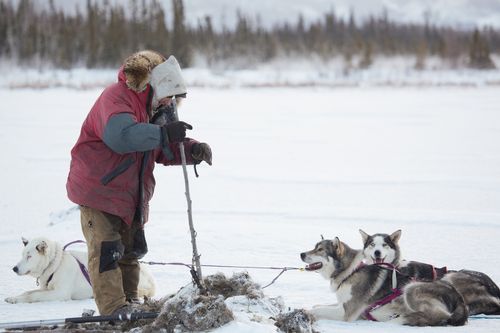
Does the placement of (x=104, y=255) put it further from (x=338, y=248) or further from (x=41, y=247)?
(x=338, y=248)

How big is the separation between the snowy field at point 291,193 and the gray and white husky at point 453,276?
0.86 ft

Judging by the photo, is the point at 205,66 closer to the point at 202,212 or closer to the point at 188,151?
the point at 202,212

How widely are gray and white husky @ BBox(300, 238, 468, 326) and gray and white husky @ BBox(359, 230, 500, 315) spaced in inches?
5.2

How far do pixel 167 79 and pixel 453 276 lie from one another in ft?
7.53

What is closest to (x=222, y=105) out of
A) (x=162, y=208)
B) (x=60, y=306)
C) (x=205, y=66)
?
(x=162, y=208)

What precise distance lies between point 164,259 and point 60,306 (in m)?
1.42

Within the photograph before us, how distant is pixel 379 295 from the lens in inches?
164

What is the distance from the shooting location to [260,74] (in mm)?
43656

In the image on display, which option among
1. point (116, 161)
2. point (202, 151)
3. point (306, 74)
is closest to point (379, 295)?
point (202, 151)

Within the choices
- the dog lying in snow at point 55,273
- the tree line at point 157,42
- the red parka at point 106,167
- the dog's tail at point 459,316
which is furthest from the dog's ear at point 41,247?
the tree line at point 157,42

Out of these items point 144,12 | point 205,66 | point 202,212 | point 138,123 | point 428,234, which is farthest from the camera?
point 144,12

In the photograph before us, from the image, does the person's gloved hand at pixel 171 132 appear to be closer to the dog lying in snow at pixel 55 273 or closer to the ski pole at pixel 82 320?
the ski pole at pixel 82 320

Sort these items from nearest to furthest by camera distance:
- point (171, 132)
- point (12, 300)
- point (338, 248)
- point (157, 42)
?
1. point (171, 132)
2. point (12, 300)
3. point (338, 248)
4. point (157, 42)

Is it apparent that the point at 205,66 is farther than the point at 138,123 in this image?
Yes
